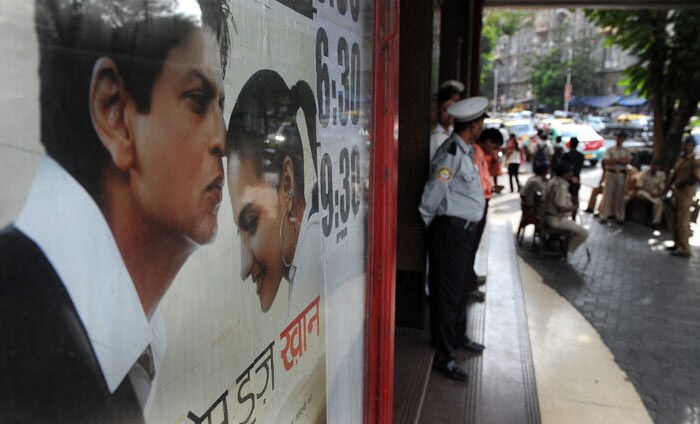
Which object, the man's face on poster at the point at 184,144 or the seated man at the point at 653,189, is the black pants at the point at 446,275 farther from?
the seated man at the point at 653,189

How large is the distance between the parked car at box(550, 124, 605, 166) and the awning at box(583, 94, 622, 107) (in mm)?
27036

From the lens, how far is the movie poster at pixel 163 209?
22.9 inches

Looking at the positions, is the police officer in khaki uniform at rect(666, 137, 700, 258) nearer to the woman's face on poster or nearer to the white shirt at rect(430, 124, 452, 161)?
the white shirt at rect(430, 124, 452, 161)

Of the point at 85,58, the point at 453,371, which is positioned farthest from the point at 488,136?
the point at 85,58

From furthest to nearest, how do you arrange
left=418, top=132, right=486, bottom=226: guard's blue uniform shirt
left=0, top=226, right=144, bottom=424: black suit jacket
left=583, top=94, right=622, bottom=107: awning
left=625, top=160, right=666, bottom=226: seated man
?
left=583, top=94, right=622, bottom=107: awning → left=625, top=160, right=666, bottom=226: seated man → left=418, top=132, right=486, bottom=226: guard's blue uniform shirt → left=0, top=226, right=144, bottom=424: black suit jacket

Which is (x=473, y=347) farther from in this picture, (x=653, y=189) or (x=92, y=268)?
(x=653, y=189)

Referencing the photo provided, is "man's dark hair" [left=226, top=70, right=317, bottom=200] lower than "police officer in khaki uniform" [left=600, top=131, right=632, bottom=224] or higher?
higher

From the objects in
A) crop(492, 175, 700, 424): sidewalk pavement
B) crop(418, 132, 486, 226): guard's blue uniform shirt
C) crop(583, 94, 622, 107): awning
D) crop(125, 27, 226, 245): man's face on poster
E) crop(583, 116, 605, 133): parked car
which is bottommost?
crop(492, 175, 700, 424): sidewalk pavement

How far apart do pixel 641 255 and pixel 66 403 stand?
337 inches

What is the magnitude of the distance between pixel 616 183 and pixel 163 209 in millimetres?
10584

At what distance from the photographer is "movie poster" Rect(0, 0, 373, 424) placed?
582mm

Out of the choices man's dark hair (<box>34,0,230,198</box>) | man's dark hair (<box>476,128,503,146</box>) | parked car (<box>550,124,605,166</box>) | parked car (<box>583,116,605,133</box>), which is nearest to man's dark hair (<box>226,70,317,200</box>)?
man's dark hair (<box>34,0,230,198</box>)

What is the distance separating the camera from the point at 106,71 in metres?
0.68

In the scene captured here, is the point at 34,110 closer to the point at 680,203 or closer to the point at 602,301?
the point at 602,301
